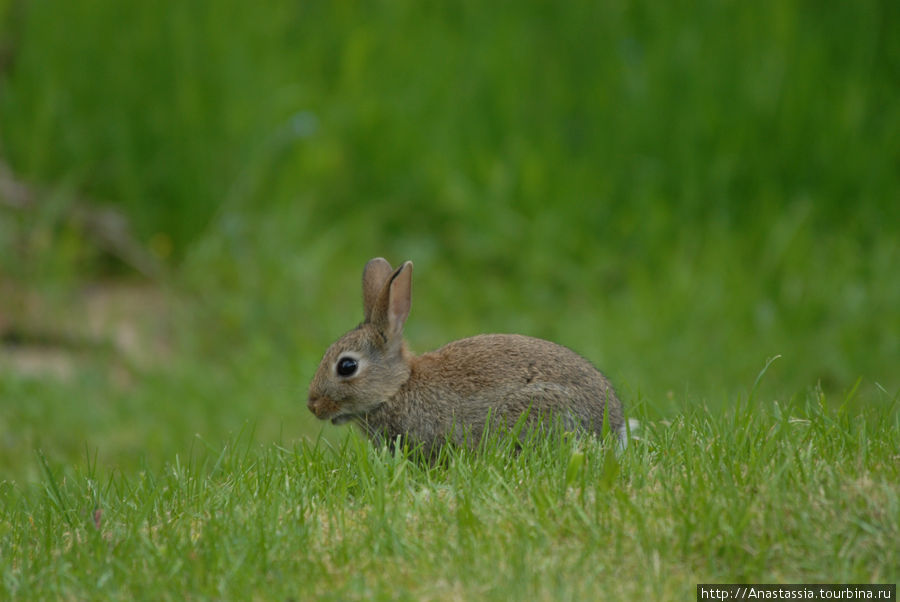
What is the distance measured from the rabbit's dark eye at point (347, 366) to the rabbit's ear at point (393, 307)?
0.20 meters

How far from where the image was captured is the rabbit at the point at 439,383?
475 cm

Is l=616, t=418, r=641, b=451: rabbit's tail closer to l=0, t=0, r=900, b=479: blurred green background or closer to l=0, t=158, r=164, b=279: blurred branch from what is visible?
l=0, t=0, r=900, b=479: blurred green background

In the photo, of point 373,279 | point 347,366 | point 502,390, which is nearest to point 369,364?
point 347,366

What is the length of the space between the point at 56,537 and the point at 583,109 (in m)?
7.62

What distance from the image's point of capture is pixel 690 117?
10141 millimetres

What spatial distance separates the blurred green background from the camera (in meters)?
8.96

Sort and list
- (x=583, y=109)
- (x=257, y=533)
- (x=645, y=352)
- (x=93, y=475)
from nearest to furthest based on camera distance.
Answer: (x=257, y=533)
(x=93, y=475)
(x=645, y=352)
(x=583, y=109)

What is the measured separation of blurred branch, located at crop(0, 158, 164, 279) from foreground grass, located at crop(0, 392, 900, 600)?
17.2 feet

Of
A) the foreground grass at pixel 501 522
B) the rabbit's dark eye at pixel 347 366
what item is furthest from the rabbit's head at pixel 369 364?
the foreground grass at pixel 501 522

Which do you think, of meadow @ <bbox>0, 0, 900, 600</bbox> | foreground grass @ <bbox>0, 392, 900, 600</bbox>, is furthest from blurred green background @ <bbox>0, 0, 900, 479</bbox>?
foreground grass @ <bbox>0, 392, 900, 600</bbox>

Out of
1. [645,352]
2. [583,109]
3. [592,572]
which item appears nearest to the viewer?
[592,572]

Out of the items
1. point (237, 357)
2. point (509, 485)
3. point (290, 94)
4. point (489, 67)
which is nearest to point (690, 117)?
point (489, 67)

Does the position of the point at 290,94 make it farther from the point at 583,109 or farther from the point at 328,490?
the point at 328,490

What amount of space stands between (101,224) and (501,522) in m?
6.86
